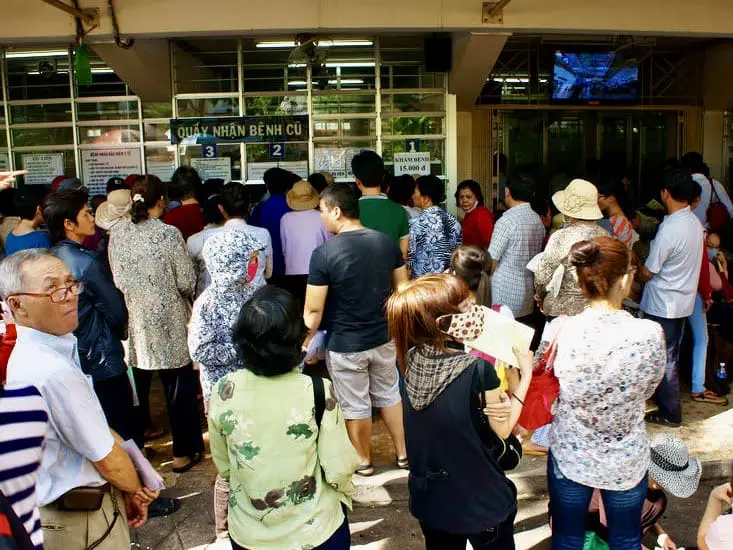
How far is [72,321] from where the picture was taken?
2.34 m

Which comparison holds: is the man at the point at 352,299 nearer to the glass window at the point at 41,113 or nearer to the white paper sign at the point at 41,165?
the white paper sign at the point at 41,165

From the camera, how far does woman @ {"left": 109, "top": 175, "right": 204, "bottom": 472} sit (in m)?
4.32

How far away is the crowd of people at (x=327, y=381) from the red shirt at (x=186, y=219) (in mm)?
756

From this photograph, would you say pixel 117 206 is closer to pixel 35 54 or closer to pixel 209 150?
pixel 209 150

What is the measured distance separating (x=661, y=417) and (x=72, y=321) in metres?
4.46

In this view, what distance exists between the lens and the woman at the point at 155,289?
432cm

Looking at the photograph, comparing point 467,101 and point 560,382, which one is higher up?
point 467,101

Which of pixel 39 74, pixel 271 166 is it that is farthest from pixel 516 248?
pixel 39 74

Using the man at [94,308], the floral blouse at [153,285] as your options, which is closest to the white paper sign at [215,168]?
the floral blouse at [153,285]

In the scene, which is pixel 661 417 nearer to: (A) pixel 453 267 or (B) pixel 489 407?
(A) pixel 453 267

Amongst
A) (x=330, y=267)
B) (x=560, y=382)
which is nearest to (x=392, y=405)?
(x=330, y=267)

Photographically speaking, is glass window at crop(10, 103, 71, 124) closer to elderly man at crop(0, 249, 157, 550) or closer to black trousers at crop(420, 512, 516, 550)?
elderly man at crop(0, 249, 157, 550)

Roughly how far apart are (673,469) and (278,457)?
1.89 metres

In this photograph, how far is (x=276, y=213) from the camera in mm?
6008
